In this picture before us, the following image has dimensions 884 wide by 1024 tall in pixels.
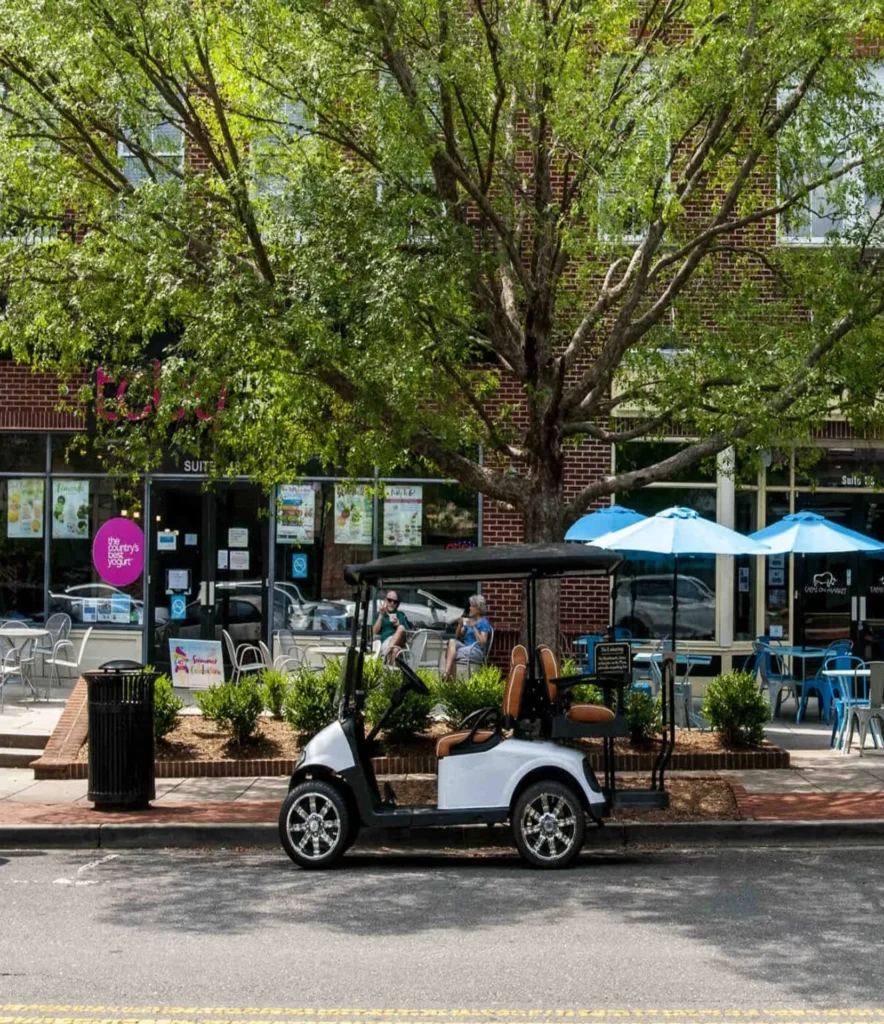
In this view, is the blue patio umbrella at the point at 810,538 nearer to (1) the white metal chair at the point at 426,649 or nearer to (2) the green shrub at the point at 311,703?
(1) the white metal chair at the point at 426,649

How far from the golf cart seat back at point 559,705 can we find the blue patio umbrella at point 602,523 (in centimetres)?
717

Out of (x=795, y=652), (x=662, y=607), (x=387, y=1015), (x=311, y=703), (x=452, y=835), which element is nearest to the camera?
(x=387, y=1015)

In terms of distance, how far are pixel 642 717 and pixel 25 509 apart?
33.1 feet

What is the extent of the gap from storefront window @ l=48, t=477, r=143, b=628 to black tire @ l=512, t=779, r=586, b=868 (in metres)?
11.2

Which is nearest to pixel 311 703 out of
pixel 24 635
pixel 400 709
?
pixel 400 709

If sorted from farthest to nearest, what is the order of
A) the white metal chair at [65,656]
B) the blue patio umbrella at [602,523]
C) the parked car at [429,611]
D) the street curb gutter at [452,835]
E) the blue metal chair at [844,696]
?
the parked car at [429,611] < the white metal chair at [65,656] < the blue patio umbrella at [602,523] < the blue metal chair at [844,696] < the street curb gutter at [452,835]

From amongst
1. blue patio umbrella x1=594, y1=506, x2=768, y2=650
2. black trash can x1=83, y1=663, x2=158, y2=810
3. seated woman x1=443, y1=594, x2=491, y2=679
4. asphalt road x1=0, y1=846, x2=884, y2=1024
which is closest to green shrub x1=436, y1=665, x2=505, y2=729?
blue patio umbrella x1=594, y1=506, x2=768, y2=650

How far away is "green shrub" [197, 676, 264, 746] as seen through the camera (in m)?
13.8

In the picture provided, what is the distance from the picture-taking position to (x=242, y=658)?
17625mm

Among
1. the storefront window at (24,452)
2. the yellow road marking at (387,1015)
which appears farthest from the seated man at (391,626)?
the yellow road marking at (387,1015)

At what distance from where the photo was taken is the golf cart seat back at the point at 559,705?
1008cm

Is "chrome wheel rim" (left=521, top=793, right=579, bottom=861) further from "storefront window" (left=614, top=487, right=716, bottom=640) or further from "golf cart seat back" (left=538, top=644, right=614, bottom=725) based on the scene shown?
"storefront window" (left=614, top=487, right=716, bottom=640)

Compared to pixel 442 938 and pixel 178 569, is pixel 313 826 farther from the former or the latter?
pixel 178 569

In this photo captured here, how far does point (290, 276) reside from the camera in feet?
42.1
